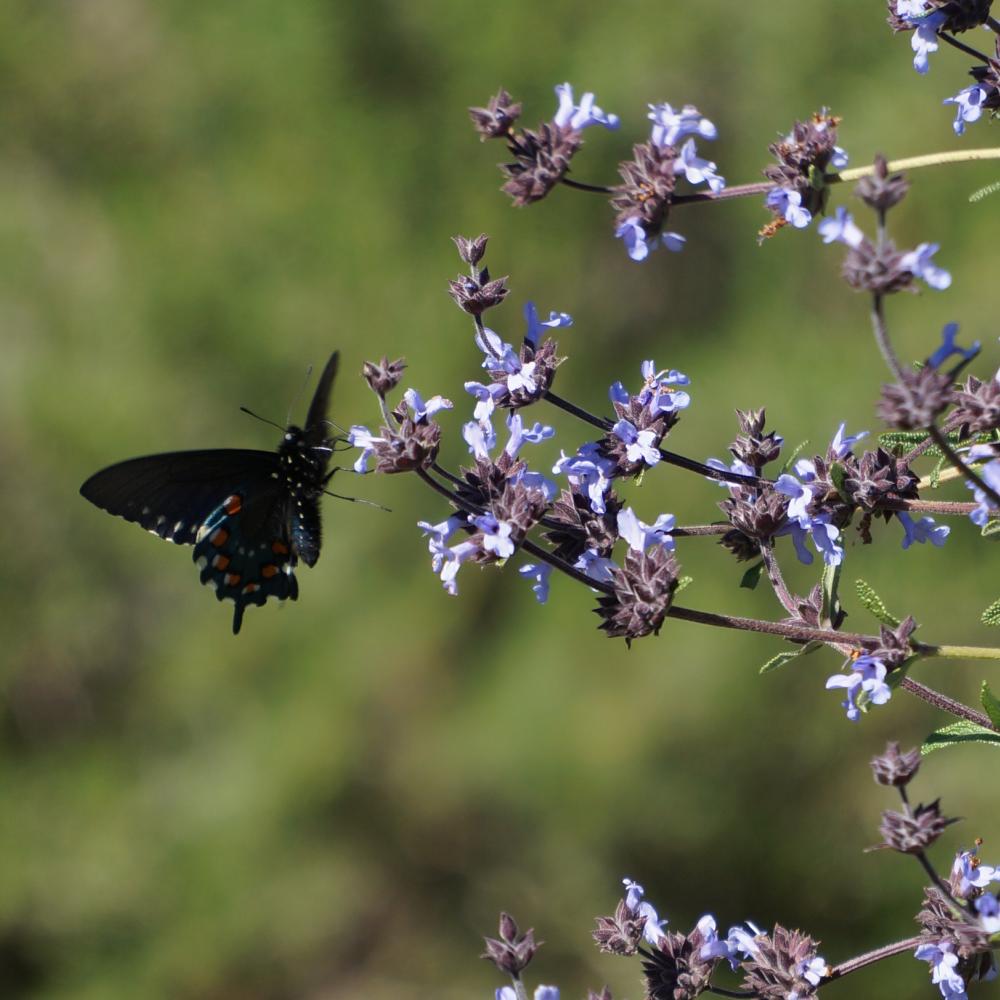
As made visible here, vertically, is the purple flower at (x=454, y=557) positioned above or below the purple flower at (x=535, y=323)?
below

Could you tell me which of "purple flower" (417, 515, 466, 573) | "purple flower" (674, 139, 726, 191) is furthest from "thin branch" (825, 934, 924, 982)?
"purple flower" (674, 139, 726, 191)

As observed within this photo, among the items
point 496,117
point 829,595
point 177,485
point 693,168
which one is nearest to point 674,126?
point 693,168

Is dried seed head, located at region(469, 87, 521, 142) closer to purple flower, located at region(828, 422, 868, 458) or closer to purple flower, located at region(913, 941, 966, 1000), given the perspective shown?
purple flower, located at region(828, 422, 868, 458)

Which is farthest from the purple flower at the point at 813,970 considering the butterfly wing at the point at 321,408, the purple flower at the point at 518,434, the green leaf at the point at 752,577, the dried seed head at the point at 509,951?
the butterfly wing at the point at 321,408

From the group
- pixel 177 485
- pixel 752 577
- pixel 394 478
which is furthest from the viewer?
pixel 394 478

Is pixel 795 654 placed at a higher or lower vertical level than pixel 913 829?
higher

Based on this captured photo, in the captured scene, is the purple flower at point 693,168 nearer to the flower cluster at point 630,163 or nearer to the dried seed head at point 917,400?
the flower cluster at point 630,163

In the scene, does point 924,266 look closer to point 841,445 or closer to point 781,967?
point 841,445
